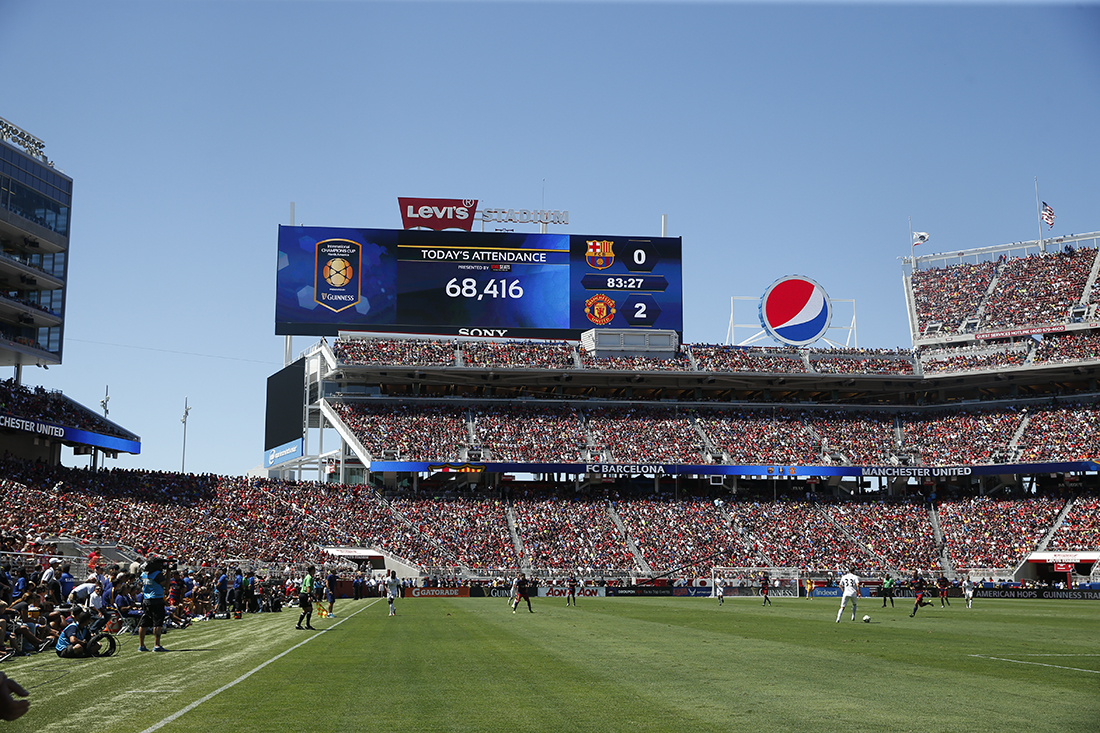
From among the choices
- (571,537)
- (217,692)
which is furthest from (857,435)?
(217,692)

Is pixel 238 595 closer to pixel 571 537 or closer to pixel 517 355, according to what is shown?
pixel 571 537

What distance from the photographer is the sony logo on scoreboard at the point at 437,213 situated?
76.5 meters

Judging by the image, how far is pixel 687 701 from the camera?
1437 cm

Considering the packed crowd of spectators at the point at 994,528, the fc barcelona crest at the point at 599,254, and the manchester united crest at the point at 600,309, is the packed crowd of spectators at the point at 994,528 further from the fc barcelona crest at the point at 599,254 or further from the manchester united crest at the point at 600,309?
the fc barcelona crest at the point at 599,254

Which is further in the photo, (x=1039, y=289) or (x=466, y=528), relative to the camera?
(x=1039, y=289)

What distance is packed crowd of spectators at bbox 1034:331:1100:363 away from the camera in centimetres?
7531

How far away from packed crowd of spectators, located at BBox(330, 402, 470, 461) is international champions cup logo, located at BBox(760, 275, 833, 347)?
84.9ft

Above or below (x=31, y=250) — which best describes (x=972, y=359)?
below

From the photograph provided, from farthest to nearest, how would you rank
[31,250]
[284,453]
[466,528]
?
1. [284,453]
2. [466,528]
3. [31,250]

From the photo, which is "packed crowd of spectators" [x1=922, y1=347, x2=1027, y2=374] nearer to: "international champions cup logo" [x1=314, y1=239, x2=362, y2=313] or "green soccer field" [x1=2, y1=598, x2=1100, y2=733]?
"international champions cup logo" [x1=314, y1=239, x2=362, y2=313]

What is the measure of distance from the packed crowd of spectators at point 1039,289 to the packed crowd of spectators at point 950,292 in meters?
1.51

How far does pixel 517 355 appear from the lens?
80.6m

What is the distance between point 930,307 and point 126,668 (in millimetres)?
82489

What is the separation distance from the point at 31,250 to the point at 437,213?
28533 millimetres
